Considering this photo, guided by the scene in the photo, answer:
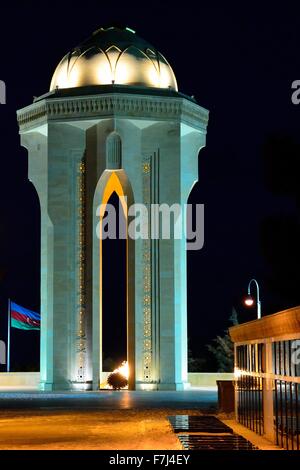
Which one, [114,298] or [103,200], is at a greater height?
[103,200]

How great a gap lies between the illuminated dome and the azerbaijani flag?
1401 centimetres

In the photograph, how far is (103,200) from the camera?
53.6 m

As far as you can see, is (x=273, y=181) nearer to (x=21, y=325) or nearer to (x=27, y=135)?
(x=27, y=135)

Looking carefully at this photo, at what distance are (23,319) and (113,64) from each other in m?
16.5

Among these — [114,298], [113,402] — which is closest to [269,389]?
[113,402]

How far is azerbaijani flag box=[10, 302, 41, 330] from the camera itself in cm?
6112

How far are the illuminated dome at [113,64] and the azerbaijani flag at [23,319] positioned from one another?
46.0 feet

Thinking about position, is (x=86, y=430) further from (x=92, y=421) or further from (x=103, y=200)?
(x=103, y=200)

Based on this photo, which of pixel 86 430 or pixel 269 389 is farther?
pixel 86 430

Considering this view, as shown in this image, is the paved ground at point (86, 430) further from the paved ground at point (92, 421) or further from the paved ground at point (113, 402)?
the paved ground at point (113, 402)

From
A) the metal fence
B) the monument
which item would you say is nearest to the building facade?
the metal fence

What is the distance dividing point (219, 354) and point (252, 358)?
5365 cm
